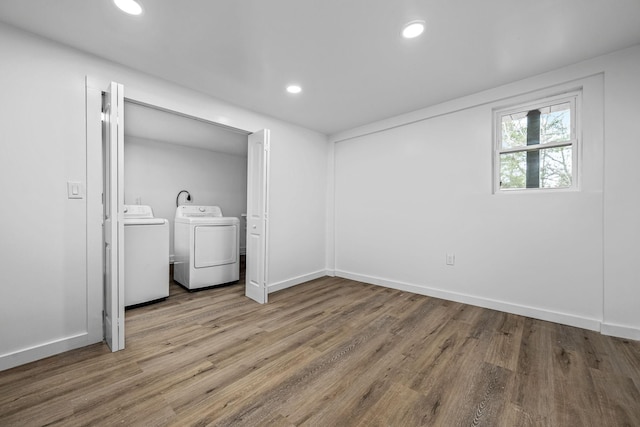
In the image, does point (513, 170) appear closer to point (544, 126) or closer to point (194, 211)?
point (544, 126)

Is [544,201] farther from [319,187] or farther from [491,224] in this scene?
[319,187]

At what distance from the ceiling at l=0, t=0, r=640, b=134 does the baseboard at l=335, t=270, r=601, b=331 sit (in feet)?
7.37

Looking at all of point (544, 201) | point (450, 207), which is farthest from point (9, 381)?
point (544, 201)

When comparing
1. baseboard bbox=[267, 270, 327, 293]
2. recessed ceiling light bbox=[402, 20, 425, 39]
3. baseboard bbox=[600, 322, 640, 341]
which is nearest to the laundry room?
baseboard bbox=[267, 270, 327, 293]

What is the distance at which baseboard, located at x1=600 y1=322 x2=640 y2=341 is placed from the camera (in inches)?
78.8

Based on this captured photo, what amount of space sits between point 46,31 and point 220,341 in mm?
2576

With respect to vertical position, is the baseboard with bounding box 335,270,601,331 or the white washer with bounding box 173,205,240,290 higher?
the white washer with bounding box 173,205,240,290

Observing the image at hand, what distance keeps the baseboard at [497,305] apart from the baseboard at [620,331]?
51 mm

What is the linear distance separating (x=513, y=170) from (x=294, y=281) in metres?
2.98

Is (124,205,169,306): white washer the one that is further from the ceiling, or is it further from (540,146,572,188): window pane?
(540,146,572,188): window pane

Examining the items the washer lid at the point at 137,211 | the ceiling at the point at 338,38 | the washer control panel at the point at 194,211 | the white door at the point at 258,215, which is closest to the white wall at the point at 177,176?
the washer control panel at the point at 194,211

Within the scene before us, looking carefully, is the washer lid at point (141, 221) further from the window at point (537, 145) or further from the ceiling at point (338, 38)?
the window at point (537, 145)

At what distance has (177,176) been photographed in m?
5.12

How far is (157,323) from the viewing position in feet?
7.72
